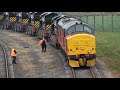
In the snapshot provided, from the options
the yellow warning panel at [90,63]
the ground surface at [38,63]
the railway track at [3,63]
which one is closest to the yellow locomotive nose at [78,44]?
the yellow warning panel at [90,63]

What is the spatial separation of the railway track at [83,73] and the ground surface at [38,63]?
0.36 metres

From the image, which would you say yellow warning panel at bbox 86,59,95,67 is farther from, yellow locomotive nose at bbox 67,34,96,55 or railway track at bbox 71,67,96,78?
yellow locomotive nose at bbox 67,34,96,55

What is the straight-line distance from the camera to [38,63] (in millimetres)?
22984

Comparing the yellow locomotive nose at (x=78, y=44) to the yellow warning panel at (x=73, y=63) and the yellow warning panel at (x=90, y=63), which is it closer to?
the yellow warning panel at (x=73, y=63)

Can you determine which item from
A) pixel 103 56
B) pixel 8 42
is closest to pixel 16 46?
pixel 8 42

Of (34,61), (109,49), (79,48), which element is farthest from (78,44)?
(109,49)

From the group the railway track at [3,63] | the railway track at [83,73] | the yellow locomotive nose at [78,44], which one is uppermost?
the yellow locomotive nose at [78,44]

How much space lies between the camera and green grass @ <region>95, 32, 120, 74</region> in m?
22.4

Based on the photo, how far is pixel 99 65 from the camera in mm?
22328

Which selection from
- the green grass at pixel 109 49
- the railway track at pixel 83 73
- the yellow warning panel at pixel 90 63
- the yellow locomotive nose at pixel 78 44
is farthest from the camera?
the green grass at pixel 109 49

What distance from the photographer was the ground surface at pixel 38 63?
20.0 meters
